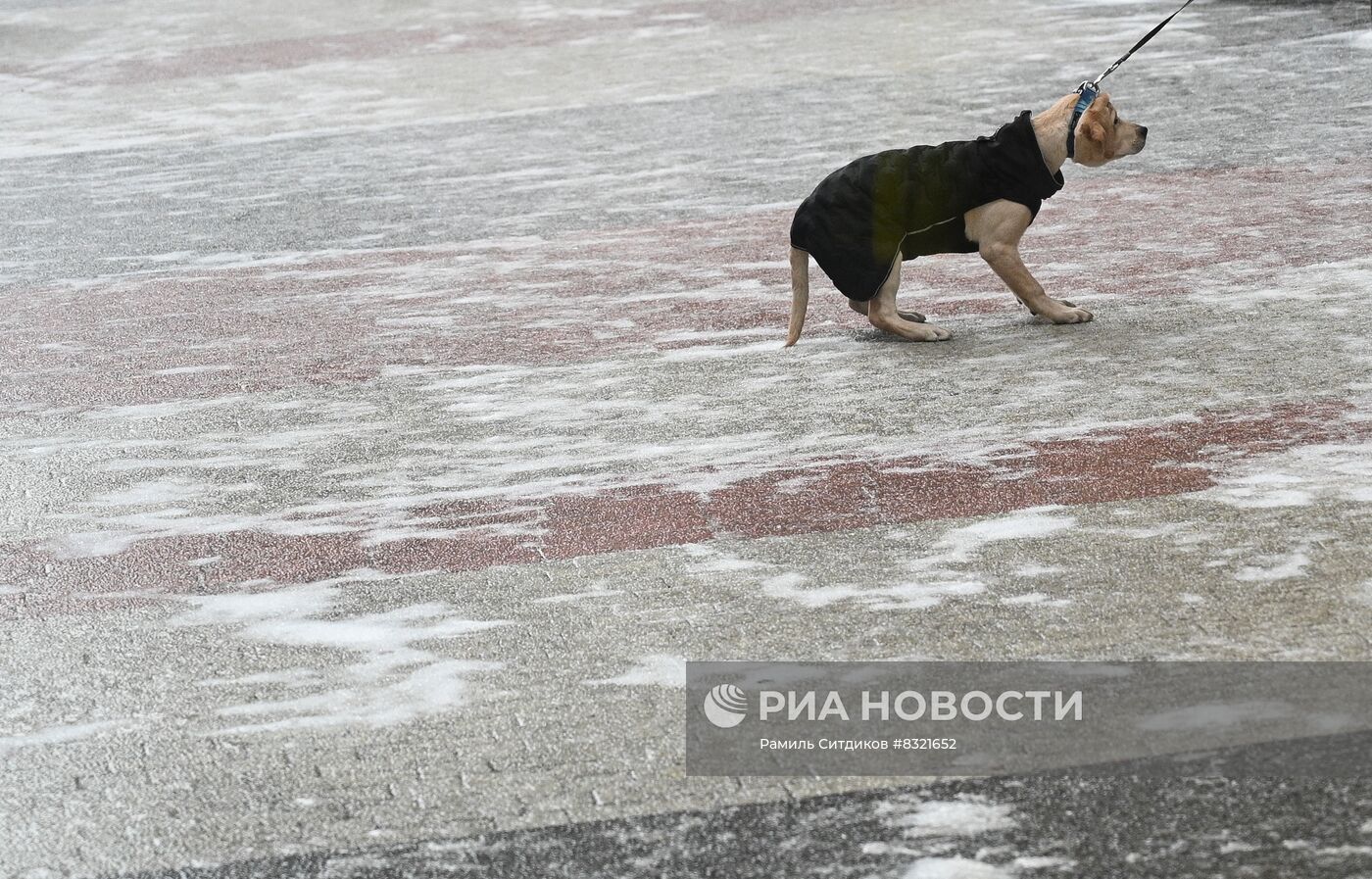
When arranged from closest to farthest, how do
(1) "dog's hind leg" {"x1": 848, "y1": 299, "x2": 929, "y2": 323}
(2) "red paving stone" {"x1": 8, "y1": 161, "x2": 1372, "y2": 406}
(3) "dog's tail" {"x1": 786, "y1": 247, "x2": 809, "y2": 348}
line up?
(3) "dog's tail" {"x1": 786, "y1": 247, "x2": 809, "y2": 348}, (1) "dog's hind leg" {"x1": 848, "y1": 299, "x2": 929, "y2": 323}, (2) "red paving stone" {"x1": 8, "y1": 161, "x2": 1372, "y2": 406}

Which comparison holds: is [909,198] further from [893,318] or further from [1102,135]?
[1102,135]

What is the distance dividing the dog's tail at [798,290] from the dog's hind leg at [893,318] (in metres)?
0.26

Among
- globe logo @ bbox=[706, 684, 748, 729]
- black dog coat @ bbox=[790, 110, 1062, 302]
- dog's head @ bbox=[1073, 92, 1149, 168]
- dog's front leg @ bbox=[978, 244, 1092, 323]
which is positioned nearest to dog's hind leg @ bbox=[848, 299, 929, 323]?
black dog coat @ bbox=[790, 110, 1062, 302]

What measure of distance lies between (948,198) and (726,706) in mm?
3146

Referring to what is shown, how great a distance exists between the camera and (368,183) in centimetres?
1077

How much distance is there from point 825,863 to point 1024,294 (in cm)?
377

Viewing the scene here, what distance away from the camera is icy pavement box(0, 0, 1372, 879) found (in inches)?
124

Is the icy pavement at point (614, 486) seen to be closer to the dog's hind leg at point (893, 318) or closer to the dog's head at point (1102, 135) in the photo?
the dog's hind leg at point (893, 318)

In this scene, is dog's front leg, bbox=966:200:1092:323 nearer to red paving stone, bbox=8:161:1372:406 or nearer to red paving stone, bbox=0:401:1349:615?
red paving stone, bbox=8:161:1372:406

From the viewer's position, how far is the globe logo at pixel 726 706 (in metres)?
3.39

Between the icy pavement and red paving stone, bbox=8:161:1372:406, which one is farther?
red paving stone, bbox=8:161:1372:406

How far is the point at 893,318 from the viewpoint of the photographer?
20.7ft

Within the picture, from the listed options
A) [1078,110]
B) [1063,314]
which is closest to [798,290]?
[1063,314]

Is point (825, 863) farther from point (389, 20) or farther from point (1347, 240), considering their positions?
point (389, 20)
